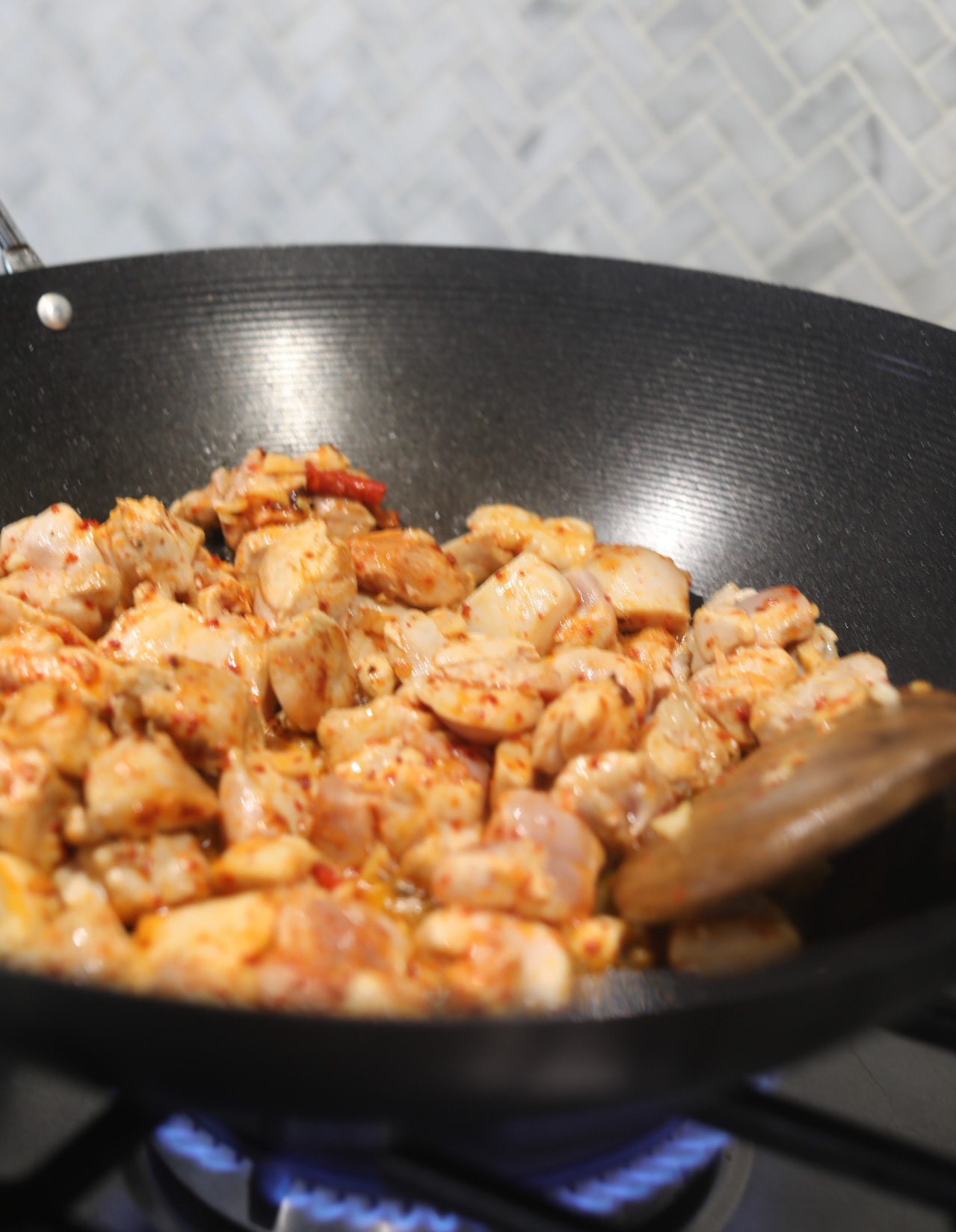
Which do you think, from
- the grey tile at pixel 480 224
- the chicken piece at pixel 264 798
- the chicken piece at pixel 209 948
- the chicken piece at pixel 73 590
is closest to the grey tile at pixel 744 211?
the grey tile at pixel 480 224

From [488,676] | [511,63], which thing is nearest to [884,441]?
[488,676]

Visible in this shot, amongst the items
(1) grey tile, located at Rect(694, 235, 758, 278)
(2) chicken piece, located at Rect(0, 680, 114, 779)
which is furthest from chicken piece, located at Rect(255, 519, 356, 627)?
(1) grey tile, located at Rect(694, 235, 758, 278)

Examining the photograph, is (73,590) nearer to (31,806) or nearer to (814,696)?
(31,806)

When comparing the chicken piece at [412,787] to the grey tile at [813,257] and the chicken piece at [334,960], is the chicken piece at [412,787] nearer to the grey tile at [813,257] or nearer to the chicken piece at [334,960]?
the chicken piece at [334,960]

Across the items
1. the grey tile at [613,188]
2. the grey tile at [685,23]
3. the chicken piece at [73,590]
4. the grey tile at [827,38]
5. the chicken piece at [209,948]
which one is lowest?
the chicken piece at [209,948]

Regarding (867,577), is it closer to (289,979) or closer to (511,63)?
(289,979)

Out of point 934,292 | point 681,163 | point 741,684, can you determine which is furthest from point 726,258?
point 741,684

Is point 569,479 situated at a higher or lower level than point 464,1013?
A: higher
